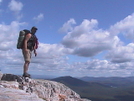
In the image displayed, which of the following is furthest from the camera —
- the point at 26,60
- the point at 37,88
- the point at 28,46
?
the point at 28,46

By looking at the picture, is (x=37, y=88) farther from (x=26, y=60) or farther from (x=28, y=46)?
(x=28, y=46)

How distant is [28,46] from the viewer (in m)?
14.6

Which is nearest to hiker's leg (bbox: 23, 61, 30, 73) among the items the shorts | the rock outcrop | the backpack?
the shorts

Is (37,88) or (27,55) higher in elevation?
(27,55)

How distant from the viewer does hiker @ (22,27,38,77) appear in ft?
46.7

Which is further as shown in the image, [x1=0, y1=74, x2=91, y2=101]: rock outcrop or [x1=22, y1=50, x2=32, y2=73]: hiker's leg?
[x1=22, y1=50, x2=32, y2=73]: hiker's leg

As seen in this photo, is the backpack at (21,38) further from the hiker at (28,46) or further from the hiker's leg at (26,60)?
the hiker's leg at (26,60)

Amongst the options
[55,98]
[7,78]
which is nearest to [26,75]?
[7,78]

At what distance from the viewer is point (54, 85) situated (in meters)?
16.5

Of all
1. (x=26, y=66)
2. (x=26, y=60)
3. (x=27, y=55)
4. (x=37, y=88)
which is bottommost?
(x=37, y=88)

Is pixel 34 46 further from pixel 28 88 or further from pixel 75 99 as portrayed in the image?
pixel 75 99

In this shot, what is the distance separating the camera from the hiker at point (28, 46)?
1422 centimetres

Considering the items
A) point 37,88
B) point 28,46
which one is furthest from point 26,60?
point 37,88

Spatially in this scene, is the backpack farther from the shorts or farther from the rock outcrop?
the rock outcrop
